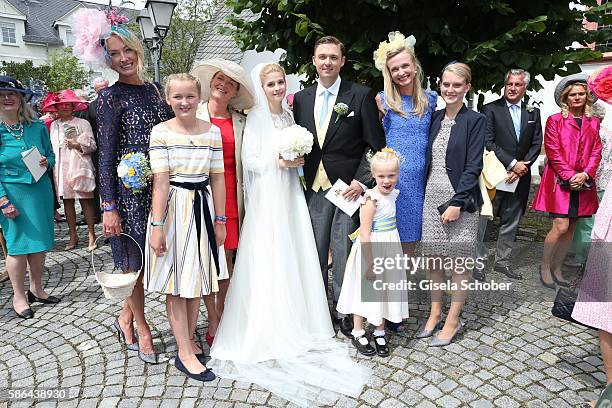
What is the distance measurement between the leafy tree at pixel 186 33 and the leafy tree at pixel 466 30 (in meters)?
19.4

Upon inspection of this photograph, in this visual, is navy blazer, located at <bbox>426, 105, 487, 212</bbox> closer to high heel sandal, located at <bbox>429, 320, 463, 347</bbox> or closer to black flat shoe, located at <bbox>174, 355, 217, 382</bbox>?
high heel sandal, located at <bbox>429, 320, 463, 347</bbox>

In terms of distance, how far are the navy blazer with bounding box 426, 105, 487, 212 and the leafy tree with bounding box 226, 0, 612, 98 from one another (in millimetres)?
1777

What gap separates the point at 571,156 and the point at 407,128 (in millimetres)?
2438

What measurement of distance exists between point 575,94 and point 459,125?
228cm

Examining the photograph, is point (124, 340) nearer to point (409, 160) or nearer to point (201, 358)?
point (201, 358)

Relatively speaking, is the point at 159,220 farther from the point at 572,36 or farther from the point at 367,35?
the point at 572,36

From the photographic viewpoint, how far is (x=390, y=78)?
3.61 metres

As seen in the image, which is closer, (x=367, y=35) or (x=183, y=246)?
(x=183, y=246)

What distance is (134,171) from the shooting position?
299 centimetres

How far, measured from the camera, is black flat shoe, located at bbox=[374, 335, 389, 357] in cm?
354

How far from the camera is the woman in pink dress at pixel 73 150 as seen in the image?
6.15 m

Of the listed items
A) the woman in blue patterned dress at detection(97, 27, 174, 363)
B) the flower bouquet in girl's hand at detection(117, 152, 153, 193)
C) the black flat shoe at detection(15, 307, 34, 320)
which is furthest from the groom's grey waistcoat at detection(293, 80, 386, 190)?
the black flat shoe at detection(15, 307, 34, 320)

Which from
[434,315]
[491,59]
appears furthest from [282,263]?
[491,59]

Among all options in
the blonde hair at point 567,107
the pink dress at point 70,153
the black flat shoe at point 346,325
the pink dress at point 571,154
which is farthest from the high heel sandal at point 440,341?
the pink dress at point 70,153
